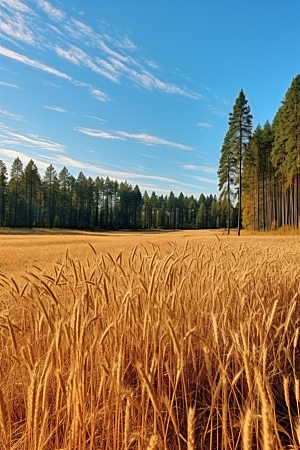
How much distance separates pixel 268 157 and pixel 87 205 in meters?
48.1

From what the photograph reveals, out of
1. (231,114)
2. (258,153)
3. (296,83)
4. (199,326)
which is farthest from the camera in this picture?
(258,153)

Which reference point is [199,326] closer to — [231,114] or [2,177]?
[231,114]

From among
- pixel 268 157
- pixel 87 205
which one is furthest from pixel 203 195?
pixel 268 157

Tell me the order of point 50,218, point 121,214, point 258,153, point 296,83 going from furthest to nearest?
point 121,214, point 50,218, point 258,153, point 296,83

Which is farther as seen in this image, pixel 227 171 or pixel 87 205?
pixel 87 205

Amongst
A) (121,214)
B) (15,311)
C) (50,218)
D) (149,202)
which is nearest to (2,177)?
(50,218)

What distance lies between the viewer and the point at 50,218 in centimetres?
6644

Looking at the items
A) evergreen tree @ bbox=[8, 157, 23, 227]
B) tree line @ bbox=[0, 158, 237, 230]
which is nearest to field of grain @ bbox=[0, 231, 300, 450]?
tree line @ bbox=[0, 158, 237, 230]

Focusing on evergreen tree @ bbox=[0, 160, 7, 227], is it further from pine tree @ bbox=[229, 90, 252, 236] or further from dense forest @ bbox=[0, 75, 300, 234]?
pine tree @ bbox=[229, 90, 252, 236]

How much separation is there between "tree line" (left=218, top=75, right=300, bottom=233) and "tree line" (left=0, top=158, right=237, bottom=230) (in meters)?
5.46

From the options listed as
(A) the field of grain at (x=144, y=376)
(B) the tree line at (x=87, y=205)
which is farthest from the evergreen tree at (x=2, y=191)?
(A) the field of grain at (x=144, y=376)

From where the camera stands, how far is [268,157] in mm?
41125

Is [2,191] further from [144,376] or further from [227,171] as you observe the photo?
[144,376]

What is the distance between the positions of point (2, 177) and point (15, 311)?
63.8m
